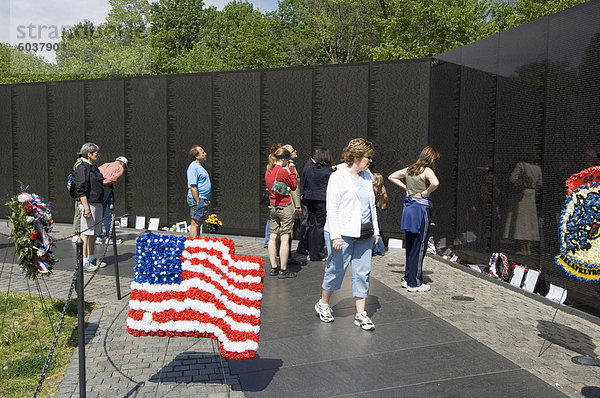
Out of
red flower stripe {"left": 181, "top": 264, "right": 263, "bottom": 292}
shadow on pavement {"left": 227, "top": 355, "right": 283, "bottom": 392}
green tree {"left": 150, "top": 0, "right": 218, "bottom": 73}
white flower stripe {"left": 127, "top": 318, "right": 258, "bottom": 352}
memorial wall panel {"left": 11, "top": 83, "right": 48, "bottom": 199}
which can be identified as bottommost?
shadow on pavement {"left": 227, "top": 355, "right": 283, "bottom": 392}

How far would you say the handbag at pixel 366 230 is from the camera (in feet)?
18.4

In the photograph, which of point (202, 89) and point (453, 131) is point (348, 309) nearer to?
point (453, 131)

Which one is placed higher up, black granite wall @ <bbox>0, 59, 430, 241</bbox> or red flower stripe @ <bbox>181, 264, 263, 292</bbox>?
black granite wall @ <bbox>0, 59, 430, 241</bbox>

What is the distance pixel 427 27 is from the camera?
866 inches

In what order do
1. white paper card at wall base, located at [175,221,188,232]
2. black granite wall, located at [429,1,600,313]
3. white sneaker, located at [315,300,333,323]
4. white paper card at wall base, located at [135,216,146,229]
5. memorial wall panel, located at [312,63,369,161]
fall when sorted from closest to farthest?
white sneaker, located at [315,300,333,323]
black granite wall, located at [429,1,600,313]
memorial wall panel, located at [312,63,369,161]
white paper card at wall base, located at [175,221,188,232]
white paper card at wall base, located at [135,216,146,229]

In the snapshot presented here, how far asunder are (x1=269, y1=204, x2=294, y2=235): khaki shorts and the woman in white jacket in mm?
2084

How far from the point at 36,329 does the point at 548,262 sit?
18.9ft

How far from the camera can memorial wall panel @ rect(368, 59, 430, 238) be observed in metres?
10.5

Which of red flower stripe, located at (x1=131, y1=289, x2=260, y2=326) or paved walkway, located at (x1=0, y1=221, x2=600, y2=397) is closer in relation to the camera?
red flower stripe, located at (x1=131, y1=289, x2=260, y2=326)

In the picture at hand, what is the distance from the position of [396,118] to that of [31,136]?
883 centimetres

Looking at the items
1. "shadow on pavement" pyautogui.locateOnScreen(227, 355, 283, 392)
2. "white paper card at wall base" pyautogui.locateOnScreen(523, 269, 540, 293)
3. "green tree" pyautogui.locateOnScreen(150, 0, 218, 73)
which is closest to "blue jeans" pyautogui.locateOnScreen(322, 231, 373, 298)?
"shadow on pavement" pyautogui.locateOnScreen(227, 355, 283, 392)

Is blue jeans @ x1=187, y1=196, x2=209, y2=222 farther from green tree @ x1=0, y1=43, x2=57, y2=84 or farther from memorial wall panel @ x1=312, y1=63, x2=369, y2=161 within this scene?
green tree @ x1=0, y1=43, x2=57, y2=84

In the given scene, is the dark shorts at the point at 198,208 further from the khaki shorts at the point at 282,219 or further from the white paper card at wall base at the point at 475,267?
the white paper card at wall base at the point at 475,267

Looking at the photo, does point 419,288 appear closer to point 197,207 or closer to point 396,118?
point 197,207
